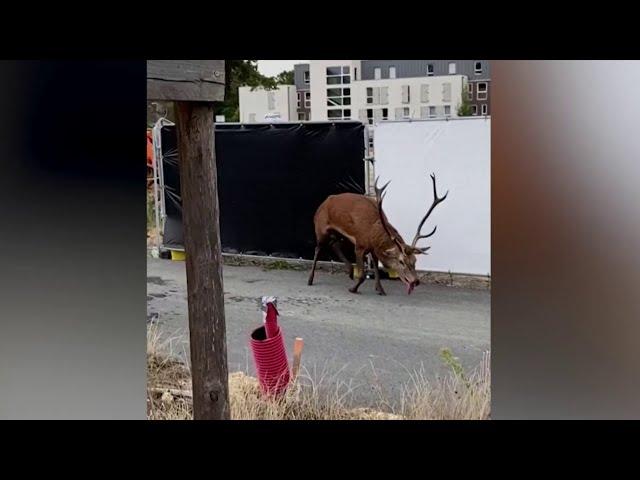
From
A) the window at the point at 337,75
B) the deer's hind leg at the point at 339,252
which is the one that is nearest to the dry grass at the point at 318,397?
the deer's hind leg at the point at 339,252

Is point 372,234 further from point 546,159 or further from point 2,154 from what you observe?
point 2,154

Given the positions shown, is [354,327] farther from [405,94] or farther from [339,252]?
[405,94]

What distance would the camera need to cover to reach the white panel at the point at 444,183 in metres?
3.52

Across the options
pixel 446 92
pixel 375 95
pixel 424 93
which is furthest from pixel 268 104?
pixel 446 92

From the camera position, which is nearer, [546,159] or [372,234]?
[546,159]

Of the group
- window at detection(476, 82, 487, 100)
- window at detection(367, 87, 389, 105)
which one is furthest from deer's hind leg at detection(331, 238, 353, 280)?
window at detection(476, 82, 487, 100)

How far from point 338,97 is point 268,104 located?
1.28 ft

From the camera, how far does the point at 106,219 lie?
344 cm

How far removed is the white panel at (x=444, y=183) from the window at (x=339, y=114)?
0.65 ft

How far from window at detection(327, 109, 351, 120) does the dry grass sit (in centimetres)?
131

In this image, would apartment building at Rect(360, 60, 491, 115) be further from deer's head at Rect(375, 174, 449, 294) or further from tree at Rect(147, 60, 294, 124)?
deer's head at Rect(375, 174, 449, 294)

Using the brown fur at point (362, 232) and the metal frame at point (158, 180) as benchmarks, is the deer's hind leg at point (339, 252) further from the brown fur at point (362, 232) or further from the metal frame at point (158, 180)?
the metal frame at point (158, 180)
